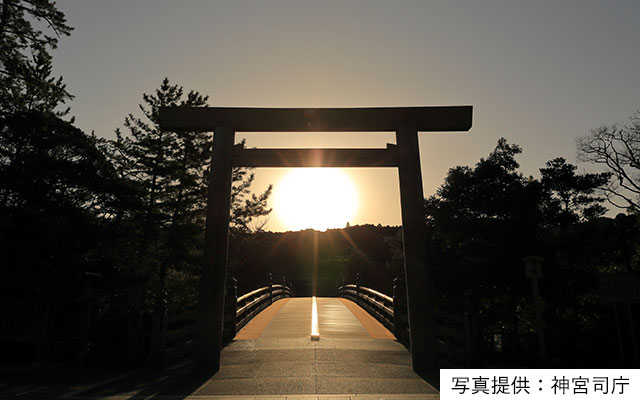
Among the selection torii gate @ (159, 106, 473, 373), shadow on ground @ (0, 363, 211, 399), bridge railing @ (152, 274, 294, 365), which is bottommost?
shadow on ground @ (0, 363, 211, 399)

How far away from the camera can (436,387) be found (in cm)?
628

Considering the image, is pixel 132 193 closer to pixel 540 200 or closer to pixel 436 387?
pixel 436 387

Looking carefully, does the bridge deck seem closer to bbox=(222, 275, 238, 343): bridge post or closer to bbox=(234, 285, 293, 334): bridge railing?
bbox=(222, 275, 238, 343): bridge post

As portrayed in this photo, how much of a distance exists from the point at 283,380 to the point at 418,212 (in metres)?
4.13

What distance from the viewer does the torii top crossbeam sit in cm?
817

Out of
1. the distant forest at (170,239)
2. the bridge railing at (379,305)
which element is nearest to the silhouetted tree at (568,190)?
the distant forest at (170,239)

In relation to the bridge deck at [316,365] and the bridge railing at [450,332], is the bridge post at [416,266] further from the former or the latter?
the bridge railing at [450,332]

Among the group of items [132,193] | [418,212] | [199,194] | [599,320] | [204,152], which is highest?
[204,152]

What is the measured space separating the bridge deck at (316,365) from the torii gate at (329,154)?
3.30 ft

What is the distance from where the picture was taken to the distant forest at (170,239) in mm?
8367

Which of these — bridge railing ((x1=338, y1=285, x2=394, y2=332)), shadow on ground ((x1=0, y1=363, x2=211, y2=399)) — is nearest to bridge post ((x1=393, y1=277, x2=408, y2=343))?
bridge railing ((x1=338, y1=285, x2=394, y2=332))

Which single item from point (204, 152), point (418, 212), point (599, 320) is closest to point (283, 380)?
point (418, 212)

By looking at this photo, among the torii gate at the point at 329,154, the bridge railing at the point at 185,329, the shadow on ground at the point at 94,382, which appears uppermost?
the torii gate at the point at 329,154

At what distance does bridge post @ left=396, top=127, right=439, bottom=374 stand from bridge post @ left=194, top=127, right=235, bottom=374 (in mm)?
3714
